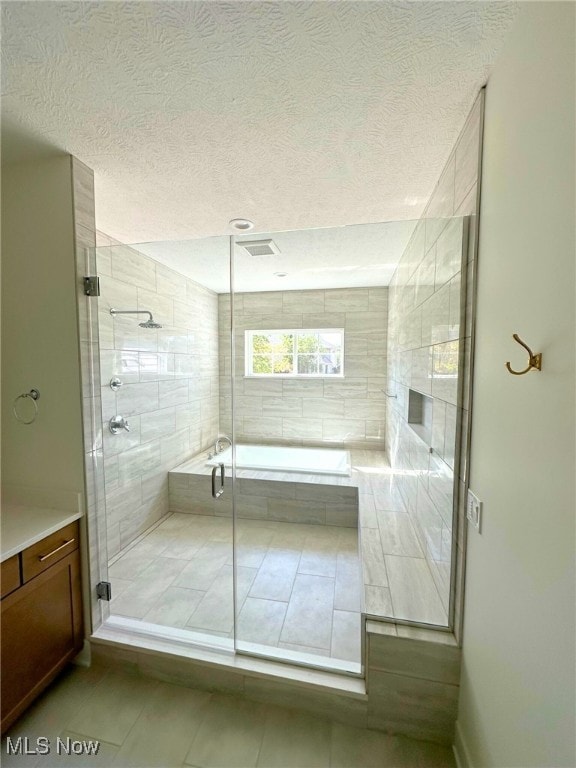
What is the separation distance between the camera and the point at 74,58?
0.99 metres

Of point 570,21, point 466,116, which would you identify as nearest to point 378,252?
point 466,116

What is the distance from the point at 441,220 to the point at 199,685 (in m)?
2.70

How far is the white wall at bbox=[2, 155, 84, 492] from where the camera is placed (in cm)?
152

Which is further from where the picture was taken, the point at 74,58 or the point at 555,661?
the point at 74,58

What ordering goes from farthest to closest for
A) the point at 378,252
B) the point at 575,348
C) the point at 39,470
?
the point at 378,252 → the point at 39,470 → the point at 575,348

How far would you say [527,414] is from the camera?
2.68 feet

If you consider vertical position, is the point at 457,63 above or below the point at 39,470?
above

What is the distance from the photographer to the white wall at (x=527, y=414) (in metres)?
0.67

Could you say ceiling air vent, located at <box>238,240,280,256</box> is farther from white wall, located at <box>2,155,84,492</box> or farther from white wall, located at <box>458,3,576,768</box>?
white wall, located at <box>458,3,576,768</box>

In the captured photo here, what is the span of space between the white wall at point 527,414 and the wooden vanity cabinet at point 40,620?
6.08 feet

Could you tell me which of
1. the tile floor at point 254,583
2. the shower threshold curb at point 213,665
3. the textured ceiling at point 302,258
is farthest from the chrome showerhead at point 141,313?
the shower threshold curb at point 213,665

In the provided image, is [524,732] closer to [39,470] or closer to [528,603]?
[528,603]

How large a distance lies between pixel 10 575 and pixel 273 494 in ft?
6.68

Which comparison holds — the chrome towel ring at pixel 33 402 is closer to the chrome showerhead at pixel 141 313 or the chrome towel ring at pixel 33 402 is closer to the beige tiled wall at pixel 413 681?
the chrome showerhead at pixel 141 313
